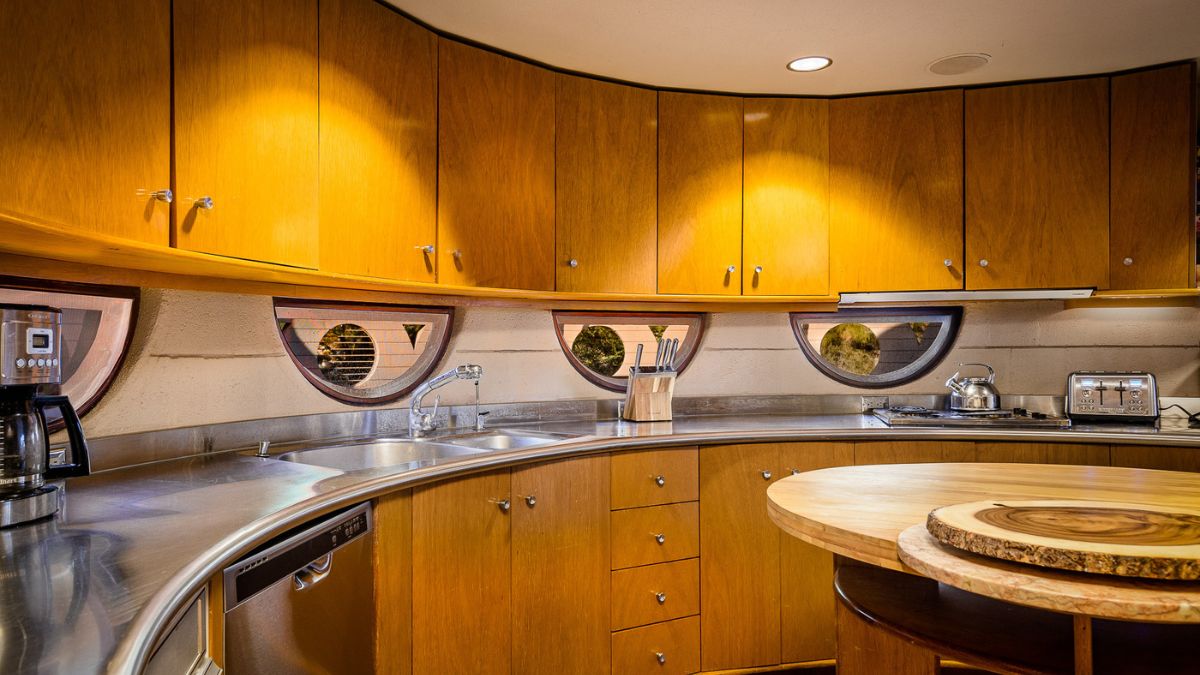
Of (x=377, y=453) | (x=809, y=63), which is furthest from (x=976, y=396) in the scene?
(x=377, y=453)

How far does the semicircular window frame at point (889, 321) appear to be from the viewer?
11.5 feet

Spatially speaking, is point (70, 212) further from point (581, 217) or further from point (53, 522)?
point (581, 217)

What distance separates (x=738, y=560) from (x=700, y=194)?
1454mm

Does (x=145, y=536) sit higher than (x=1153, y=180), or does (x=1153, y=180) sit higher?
(x=1153, y=180)

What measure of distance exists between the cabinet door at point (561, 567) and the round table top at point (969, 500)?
81 cm

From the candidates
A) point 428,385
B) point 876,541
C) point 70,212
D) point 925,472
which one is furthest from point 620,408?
point 70,212

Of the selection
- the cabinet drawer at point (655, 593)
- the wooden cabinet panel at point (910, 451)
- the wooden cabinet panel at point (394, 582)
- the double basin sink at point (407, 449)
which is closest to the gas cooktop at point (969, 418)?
the wooden cabinet panel at point (910, 451)

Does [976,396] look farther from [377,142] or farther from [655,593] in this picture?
[377,142]

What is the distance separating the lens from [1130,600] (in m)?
0.95

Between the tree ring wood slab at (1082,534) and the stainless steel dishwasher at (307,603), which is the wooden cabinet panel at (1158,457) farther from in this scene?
the stainless steel dishwasher at (307,603)

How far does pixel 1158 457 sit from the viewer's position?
2.60 meters

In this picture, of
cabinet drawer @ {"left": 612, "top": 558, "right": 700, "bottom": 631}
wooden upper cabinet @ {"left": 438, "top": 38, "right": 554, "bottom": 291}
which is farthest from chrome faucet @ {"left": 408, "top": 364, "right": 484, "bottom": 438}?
cabinet drawer @ {"left": 612, "top": 558, "right": 700, "bottom": 631}

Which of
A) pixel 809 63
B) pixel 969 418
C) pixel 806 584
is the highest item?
pixel 809 63

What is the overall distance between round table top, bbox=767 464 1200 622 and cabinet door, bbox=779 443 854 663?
76 cm
